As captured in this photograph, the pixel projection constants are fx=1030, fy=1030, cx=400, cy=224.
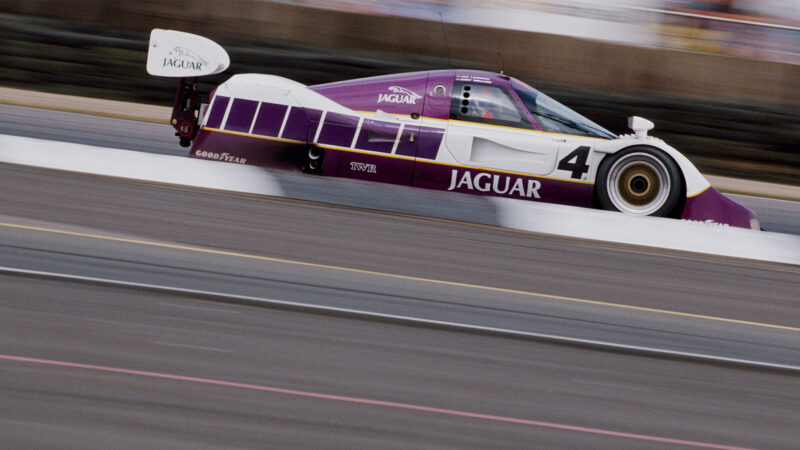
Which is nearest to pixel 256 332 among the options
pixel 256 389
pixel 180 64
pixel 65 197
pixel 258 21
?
pixel 256 389

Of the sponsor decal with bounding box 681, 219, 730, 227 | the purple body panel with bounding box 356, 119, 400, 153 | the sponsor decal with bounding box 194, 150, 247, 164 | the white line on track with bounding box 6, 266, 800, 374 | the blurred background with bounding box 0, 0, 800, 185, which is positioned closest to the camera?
the white line on track with bounding box 6, 266, 800, 374

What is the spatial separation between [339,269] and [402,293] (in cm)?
50

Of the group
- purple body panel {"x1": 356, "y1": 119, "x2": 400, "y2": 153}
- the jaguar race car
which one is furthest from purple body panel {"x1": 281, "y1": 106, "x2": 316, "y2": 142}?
purple body panel {"x1": 356, "y1": 119, "x2": 400, "y2": 153}

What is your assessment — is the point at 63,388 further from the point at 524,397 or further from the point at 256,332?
the point at 524,397

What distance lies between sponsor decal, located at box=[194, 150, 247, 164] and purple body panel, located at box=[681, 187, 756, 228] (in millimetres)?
3533

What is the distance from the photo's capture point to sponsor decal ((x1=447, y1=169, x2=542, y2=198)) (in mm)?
8062

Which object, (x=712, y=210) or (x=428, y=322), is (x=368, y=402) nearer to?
(x=428, y=322)

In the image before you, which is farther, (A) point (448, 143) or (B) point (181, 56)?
(B) point (181, 56)

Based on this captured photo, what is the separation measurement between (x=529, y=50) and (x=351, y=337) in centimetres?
1353

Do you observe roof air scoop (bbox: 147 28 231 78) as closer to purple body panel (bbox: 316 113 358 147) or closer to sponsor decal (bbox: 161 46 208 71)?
sponsor decal (bbox: 161 46 208 71)

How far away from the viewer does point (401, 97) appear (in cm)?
822

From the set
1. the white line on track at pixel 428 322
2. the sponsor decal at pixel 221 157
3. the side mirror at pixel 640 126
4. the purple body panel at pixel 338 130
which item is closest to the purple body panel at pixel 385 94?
the purple body panel at pixel 338 130

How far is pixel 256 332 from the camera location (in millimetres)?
4566

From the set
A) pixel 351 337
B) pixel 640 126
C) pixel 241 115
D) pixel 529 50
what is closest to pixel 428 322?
pixel 351 337
